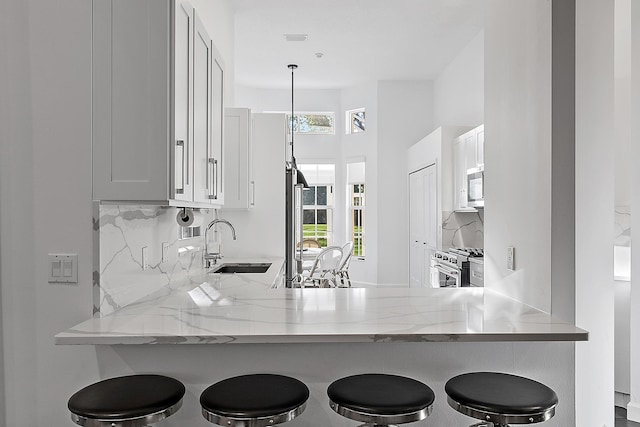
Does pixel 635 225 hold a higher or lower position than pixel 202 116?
lower

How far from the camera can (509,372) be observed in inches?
81.9

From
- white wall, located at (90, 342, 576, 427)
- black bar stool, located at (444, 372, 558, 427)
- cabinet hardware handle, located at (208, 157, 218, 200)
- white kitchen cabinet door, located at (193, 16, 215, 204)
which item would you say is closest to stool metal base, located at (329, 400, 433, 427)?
black bar stool, located at (444, 372, 558, 427)

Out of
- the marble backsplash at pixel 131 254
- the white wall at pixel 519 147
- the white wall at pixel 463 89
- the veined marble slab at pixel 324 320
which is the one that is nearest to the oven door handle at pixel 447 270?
the white wall at pixel 463 89

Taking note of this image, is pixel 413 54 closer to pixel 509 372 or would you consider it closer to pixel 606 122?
pixel 606 122

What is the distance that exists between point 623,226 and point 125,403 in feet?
12.4

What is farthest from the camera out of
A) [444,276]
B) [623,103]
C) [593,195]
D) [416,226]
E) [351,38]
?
[416,226]

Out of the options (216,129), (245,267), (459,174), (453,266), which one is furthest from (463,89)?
(216,129)

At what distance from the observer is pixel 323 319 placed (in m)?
1.97

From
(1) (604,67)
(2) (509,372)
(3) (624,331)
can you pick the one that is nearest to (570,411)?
(2) (509,372)

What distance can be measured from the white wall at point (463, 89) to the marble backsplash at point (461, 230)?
3.57 feet

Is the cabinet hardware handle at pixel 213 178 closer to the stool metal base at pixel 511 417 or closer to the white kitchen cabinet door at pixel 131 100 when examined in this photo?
the white kitchen cabinet door at pixel 131 100

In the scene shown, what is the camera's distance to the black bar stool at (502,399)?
5.30ft

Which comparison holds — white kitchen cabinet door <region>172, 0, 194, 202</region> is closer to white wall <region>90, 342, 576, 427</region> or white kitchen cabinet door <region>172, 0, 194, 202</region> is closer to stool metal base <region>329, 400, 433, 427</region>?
white wall <region>90, 342, 576, 427</region>

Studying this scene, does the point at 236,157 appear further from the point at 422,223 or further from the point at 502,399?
the point at 422,223
